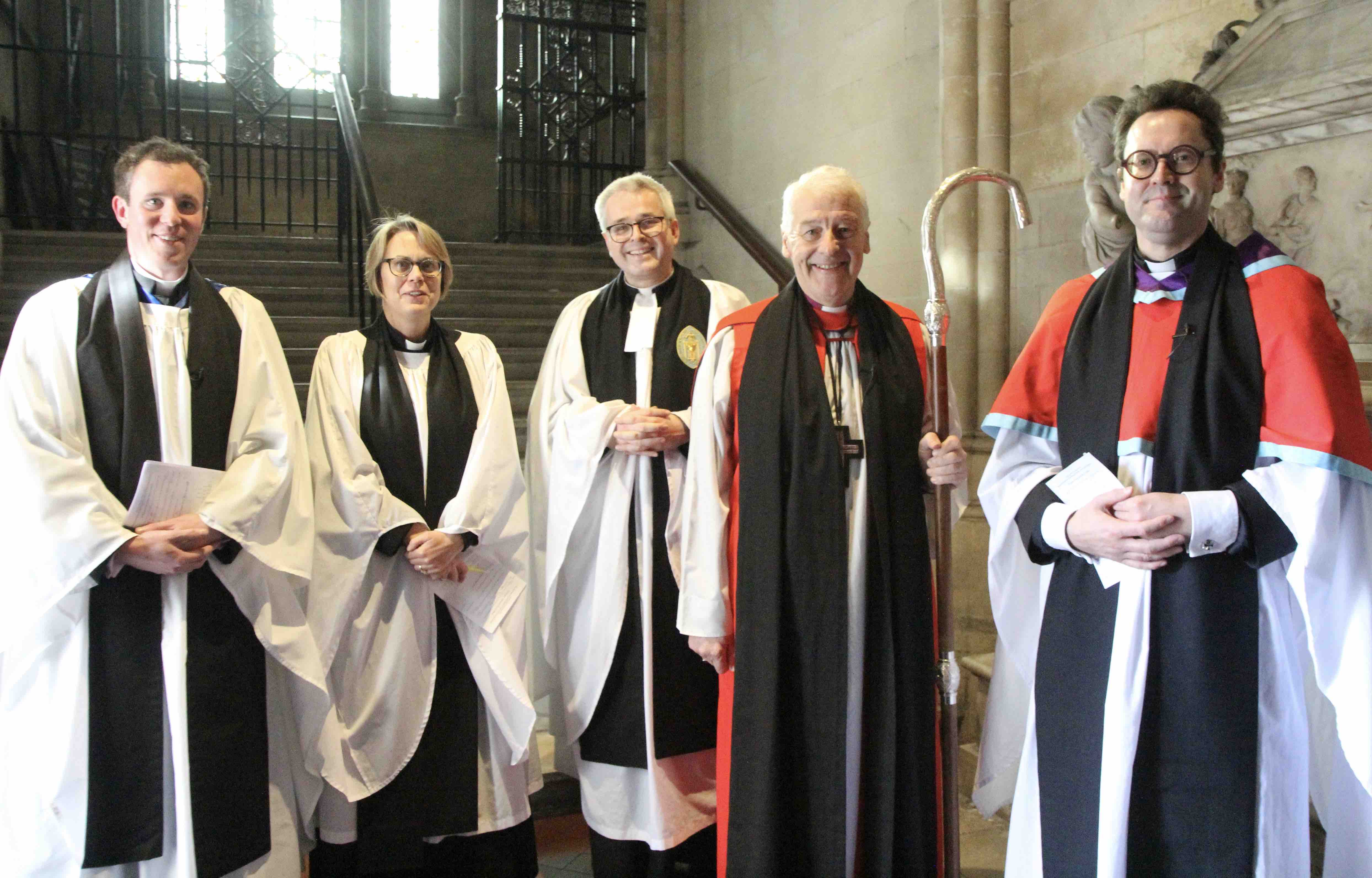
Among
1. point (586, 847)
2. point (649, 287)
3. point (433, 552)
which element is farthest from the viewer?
point (586, 847)

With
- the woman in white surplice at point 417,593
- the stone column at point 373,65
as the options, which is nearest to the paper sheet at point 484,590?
the woman in white surplice at point 417,593

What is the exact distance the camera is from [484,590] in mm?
2959

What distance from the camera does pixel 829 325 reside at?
260 cm

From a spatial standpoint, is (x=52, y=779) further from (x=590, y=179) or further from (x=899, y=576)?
(x=590, y=179)

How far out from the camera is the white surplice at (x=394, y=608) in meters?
2.80

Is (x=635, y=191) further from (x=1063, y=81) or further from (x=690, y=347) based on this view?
(x=1063, y=81)

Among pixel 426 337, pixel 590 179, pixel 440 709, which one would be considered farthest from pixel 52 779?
pixel 590 179

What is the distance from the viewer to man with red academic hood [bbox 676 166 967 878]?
7.88 ft

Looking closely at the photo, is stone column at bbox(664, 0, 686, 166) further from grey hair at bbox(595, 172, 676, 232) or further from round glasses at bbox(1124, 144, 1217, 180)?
round glasses at bbox(1124, 144, 1217, 180)

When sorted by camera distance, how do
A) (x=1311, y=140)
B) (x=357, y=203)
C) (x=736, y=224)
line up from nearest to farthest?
(x=1311, y=140) → (x=357, y=203) → (x=736, y=224)

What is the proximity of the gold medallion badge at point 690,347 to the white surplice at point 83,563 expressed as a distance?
102 centimetres

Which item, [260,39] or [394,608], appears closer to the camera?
[394,608]

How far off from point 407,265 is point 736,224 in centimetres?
424

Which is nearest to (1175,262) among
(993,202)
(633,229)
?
(633,229)
